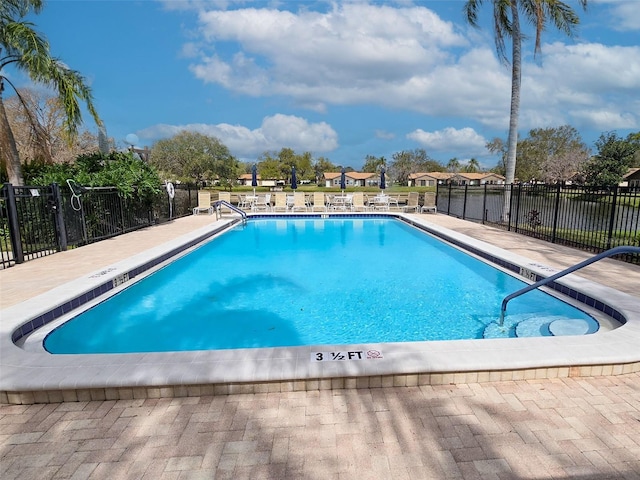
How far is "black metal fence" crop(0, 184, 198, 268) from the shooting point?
21.1ft

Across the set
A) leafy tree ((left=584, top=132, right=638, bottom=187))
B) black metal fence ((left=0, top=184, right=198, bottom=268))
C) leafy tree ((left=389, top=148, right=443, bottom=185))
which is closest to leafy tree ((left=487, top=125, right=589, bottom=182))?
leafy tree ((left=584, top=132, right=638, bottom=187))

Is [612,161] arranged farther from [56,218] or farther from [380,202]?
[56,218]

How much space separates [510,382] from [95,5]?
17.0 metres

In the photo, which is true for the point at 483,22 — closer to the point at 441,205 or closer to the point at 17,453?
the point at 441,205

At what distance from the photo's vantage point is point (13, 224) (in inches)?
249

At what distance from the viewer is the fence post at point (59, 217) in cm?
746

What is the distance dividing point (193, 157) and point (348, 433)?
53166 millimetres

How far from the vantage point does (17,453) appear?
1.99 meters

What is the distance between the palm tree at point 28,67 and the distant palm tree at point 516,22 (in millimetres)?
12995

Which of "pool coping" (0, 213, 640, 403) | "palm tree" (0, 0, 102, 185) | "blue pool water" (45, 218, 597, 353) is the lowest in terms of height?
"blue pool water" (45, 218, 597, 353)

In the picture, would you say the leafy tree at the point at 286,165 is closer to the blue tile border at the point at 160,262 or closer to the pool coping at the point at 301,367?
the blue tile border at the point at 160,262

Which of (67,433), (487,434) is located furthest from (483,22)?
(67,433)

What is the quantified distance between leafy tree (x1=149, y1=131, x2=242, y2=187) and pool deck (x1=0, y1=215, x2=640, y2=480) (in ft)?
165

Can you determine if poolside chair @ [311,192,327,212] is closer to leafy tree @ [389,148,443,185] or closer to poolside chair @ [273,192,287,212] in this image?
poolside chair @ [273,192,287,212]
